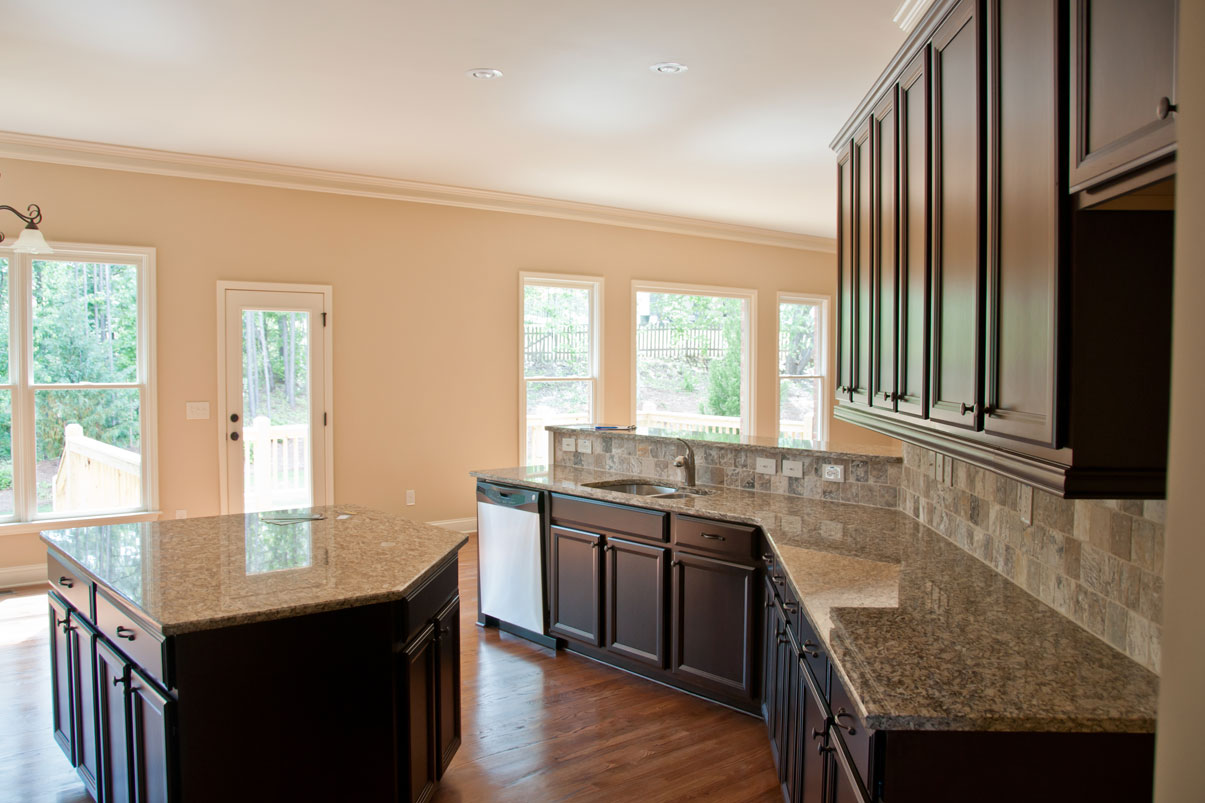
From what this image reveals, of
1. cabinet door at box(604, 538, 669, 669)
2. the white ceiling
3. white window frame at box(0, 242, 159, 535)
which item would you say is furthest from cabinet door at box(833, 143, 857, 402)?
white window frame at box(0, 242, 159, 535)

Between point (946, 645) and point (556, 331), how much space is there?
538cm

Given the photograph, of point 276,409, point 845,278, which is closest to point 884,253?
point 845,278

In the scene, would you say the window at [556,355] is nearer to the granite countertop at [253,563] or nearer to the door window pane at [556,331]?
the door window pane at [556,331]

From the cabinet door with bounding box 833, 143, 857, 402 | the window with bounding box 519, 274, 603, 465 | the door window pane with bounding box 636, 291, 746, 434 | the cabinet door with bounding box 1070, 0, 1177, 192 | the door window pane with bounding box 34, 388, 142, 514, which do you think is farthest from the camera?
the door window pane with bounding box 636, 291, 746, 434

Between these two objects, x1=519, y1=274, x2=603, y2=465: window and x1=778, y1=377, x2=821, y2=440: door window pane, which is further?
x1=778, y1=377, x2=821, y2=440: door window pane

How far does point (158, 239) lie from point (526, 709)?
407cm

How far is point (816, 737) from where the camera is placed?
181 centimetres

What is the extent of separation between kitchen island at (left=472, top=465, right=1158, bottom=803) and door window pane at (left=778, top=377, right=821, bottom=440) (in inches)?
226

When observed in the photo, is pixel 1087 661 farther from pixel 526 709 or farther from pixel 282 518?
pixel 282 518

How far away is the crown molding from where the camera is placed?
4621mm

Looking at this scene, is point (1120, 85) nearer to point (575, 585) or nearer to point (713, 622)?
point (713, 622)

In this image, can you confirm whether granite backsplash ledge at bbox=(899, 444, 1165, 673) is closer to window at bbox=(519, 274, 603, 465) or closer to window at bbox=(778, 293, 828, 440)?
window at bbox=(519, 274, 603, 465)

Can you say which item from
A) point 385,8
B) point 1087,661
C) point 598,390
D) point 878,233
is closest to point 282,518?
point 385,8

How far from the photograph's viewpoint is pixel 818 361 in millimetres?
8492
